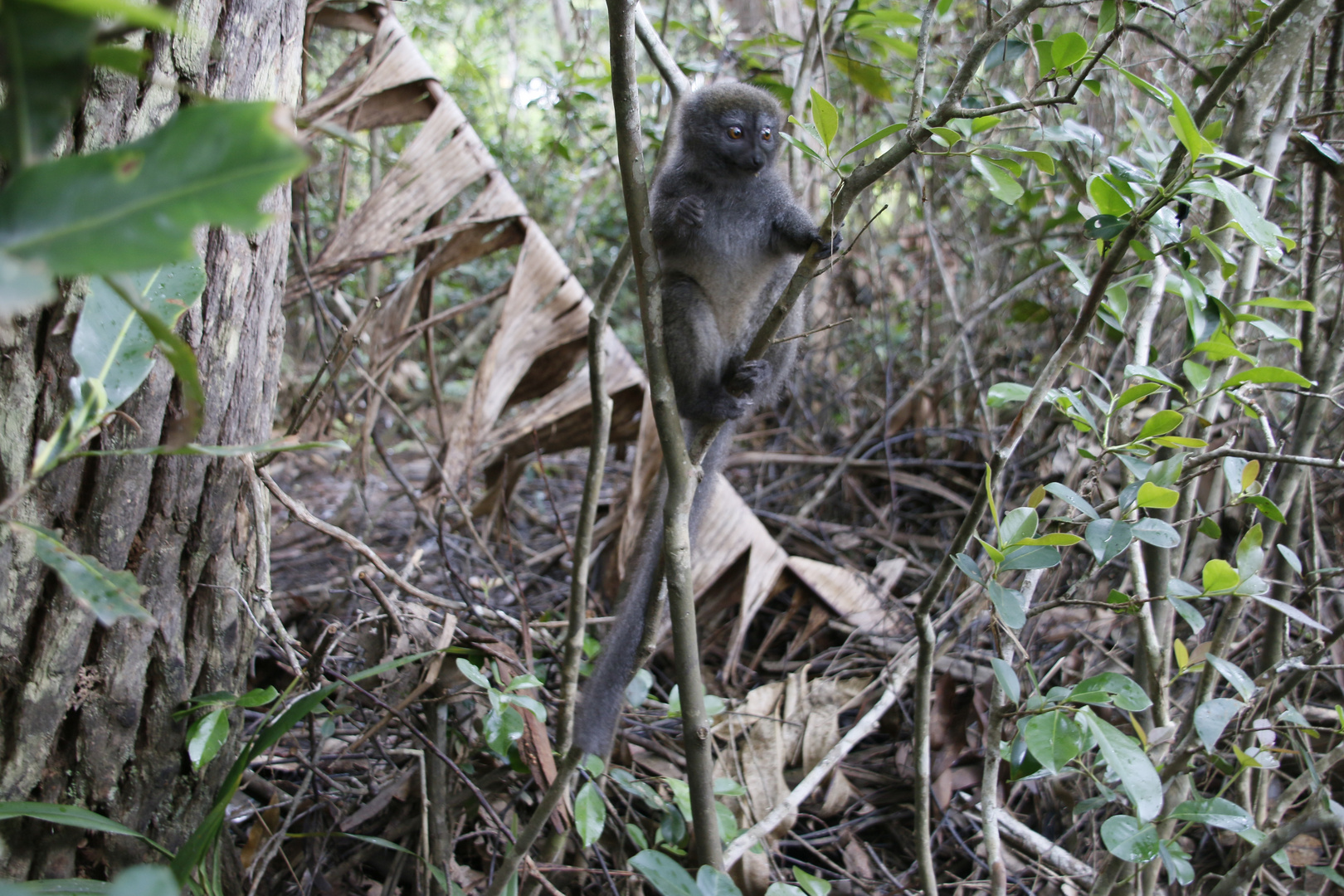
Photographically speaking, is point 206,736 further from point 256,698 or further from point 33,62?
point 33,62

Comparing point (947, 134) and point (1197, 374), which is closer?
point (947, 134)

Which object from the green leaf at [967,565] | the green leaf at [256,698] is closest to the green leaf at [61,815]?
the green leaf at [256,698]

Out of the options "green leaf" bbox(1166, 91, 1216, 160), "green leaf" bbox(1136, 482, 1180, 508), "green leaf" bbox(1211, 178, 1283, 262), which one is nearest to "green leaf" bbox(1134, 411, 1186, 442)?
"green leaf" bbox(1136, 482, 1180, 508)

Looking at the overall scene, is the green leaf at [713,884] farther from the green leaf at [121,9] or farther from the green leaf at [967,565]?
the green leaf at [121,9]

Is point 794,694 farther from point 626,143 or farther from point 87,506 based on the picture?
point 87,506

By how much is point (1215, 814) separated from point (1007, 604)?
0.76 meters

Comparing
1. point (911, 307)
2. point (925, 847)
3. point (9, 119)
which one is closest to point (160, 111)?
point (9, 119)

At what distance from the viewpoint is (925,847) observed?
211cm

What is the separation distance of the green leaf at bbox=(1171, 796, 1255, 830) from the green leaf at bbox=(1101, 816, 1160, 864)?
0.61ft

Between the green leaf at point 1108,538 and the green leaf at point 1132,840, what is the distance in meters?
0.58

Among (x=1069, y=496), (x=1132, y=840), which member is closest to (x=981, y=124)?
Result: (x=1069, y=496)

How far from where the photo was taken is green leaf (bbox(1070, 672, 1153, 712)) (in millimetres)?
1639

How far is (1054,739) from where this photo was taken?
64.3 inches

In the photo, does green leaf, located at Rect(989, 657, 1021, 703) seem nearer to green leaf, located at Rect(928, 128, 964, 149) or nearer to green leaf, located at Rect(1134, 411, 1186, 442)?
green leaf, located at Rect(1134, 411, 1186, 442)
